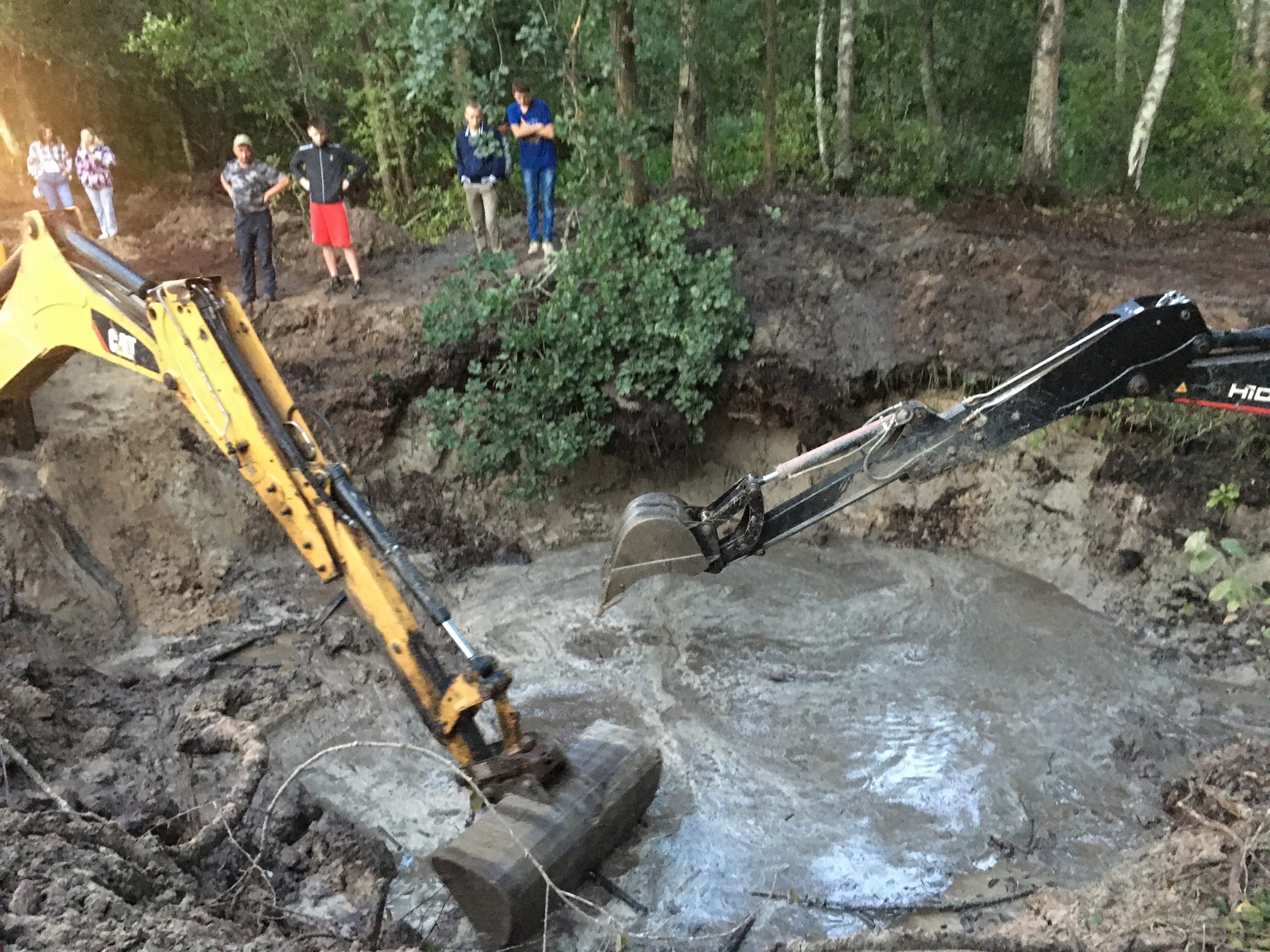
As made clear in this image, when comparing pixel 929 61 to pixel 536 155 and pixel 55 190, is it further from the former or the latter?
pixel 55 190

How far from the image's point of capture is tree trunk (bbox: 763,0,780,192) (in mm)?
9633

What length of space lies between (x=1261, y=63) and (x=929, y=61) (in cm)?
432

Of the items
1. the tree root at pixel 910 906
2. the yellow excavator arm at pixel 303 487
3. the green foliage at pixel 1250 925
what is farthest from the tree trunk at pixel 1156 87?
the yellow excavator arm at pixel 303 487

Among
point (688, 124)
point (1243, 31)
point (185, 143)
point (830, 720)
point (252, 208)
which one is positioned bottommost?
point (830, 720)

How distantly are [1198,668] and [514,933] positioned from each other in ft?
15.3

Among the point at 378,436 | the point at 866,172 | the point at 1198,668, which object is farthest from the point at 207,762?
the point at 866,172

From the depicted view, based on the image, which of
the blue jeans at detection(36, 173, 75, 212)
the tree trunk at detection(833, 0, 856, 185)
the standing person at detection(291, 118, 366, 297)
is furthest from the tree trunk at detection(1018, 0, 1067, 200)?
the blue jeans at detection(36, 173, 75, 212)

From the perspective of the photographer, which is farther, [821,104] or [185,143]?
[185,143]

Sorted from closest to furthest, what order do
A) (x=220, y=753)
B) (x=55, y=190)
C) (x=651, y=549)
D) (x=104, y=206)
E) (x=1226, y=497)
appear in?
(x=651, y=549)
(x=220, y=753)
(x=1226, y=497)
(x=55, y=190)
(x=104, y=206)

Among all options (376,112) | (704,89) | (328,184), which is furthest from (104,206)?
(704,89)

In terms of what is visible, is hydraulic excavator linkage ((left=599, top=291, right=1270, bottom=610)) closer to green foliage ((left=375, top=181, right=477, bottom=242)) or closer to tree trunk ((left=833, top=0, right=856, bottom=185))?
tree trunk ((left=833, top=0, right=856, bottom=185))

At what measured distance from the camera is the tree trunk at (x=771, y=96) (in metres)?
9.63

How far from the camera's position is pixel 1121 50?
13.3 meters

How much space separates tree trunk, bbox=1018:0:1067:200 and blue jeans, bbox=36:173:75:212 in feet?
37.2
